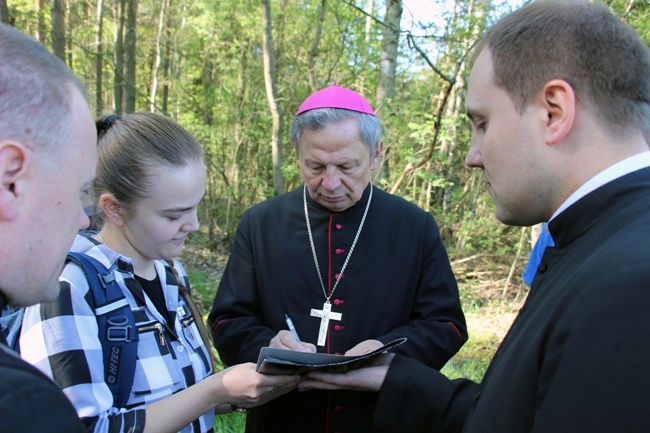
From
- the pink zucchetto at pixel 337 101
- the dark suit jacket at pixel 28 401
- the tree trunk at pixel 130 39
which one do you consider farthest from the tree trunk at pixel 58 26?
the dark suit jacket at pixel 28 401

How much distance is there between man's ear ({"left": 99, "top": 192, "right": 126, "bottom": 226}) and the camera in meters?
2.06

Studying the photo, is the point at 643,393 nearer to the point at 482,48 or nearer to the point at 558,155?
the point at 558,155

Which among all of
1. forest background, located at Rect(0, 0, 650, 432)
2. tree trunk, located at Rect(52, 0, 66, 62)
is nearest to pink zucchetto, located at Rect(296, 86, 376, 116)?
forest background, located at Rect(0, 0, 650, 432)

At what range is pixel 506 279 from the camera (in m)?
8.40

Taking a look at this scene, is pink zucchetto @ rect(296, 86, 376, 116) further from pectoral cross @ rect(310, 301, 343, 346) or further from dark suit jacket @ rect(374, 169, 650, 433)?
dark suit jacket @ rect(374, 169, 650, 433)

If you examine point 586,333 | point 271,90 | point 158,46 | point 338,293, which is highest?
point 158,46

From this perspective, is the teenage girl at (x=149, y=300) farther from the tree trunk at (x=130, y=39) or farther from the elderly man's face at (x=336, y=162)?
the tree trunk at (x=130, y=39)

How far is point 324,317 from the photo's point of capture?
2.59 m

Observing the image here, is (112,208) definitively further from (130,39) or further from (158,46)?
(158,46)

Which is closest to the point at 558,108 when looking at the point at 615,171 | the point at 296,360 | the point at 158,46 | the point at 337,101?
the point at 615,171

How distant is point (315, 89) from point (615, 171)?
10361 mm

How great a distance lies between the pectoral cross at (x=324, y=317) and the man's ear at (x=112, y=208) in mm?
1070

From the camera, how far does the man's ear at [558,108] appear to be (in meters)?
1.27

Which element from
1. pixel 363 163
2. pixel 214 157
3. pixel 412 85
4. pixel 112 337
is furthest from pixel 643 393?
pixel 214 157
